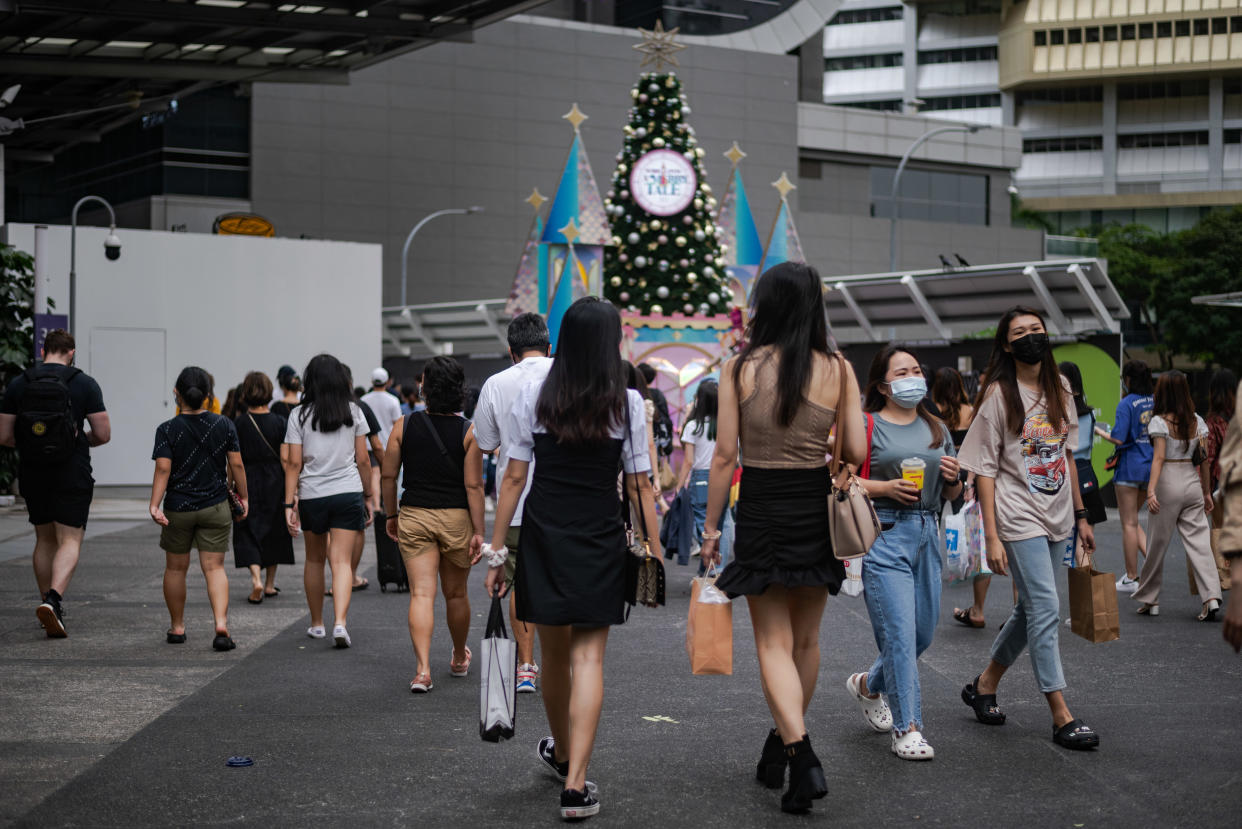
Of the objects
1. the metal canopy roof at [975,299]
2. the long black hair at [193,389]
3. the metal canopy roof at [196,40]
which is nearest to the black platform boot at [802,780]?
the long black hair at [193,389]

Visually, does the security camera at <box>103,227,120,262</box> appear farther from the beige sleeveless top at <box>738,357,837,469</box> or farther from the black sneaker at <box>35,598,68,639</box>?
the beige sleeveless top at <box>738,357,837,469</box>

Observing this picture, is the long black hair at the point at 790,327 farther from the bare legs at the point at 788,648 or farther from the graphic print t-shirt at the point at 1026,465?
the graphic print t-shirt at the point at 1026,465

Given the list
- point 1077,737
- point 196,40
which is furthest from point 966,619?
point 196,40

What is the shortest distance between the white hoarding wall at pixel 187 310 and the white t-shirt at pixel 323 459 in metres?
18.4

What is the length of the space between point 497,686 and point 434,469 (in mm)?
2573

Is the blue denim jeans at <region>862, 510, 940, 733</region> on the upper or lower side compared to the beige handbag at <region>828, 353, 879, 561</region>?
lower

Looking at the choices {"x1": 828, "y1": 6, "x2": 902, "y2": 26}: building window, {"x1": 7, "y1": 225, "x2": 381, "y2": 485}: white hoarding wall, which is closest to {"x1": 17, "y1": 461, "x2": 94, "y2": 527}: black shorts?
{"x1": 7, "y1": 225, "x2": 381, "y2": 485}: white hoarding wall

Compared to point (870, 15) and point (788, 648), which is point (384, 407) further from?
point (870, 15)

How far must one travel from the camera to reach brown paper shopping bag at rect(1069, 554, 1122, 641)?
6332mm

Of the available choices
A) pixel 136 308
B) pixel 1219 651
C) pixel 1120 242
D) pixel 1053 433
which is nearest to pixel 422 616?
pixel 1053 433

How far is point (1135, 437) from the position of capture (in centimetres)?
1109

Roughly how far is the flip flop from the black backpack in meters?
5.92

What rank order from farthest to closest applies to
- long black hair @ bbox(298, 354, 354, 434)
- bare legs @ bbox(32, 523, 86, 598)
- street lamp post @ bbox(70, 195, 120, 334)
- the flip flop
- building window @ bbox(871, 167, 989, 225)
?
1. building window @ bbox(871, 167, 989, 225)
2. street lamp post @ bbox(70, 195, 120, 334)
3. the flip flop
4. bare legs @ bbox(32, 523, 86, 598)
5. long black hair @ bbox(298, 354, 354, 434)

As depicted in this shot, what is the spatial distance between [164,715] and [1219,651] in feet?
19.7
